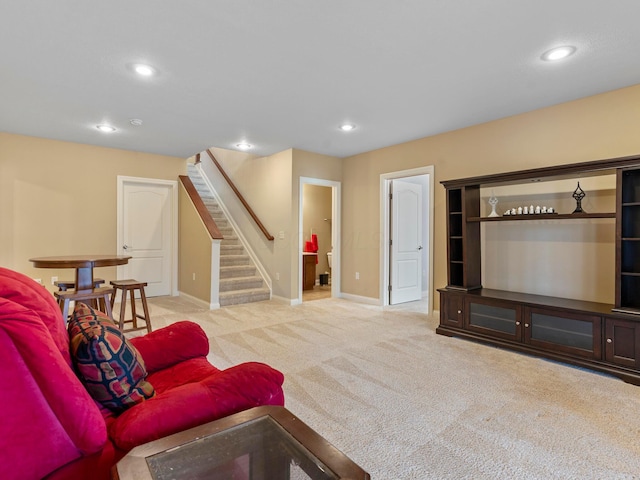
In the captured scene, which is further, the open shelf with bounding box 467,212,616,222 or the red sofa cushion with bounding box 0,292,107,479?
the open shelf with bounding box 467,212,616,222

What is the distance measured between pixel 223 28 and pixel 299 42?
53 centimetres

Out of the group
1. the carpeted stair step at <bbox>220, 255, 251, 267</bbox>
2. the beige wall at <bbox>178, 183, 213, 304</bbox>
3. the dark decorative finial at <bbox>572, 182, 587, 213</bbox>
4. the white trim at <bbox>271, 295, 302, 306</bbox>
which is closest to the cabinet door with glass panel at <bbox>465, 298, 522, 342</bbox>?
the dark decorative finial at <bbox>572, 182, 587, 213</bbox>

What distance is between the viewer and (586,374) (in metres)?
2.80

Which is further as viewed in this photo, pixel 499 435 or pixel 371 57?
pixel 371 57

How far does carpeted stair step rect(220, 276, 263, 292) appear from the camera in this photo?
5484 millimetres

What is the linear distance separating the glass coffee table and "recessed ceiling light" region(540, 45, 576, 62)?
3.07 meters

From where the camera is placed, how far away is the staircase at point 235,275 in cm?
541

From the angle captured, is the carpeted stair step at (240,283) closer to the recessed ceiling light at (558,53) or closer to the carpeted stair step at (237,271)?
the carpeted stair step at (237,271)

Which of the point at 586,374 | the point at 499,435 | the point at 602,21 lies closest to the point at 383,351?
the point at 499,435

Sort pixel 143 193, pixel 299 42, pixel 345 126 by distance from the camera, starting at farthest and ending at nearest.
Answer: pixel 143 193 → pixel 345 126 → pixel 299 42

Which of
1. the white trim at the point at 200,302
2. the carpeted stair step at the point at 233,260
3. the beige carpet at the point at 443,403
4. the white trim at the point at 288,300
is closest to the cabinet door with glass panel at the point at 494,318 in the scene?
the beige carpet at the point at 443,403

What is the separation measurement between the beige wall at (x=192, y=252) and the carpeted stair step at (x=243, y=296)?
0.79 feet

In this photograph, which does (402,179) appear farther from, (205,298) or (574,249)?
(205,298)

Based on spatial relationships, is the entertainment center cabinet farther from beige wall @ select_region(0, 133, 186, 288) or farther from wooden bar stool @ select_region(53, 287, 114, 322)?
beige wall @ select_region(0, 133, 186, 288)
